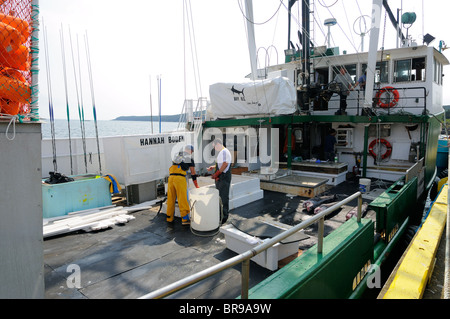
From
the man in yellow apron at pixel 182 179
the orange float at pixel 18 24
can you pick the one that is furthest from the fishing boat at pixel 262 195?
the orange float at pixel 18 24

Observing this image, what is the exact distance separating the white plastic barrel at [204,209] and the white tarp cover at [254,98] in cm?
575

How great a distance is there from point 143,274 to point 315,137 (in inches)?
413

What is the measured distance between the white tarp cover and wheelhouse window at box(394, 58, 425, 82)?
4.52m

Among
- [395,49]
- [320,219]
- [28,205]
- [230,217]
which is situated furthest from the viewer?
[395,49]

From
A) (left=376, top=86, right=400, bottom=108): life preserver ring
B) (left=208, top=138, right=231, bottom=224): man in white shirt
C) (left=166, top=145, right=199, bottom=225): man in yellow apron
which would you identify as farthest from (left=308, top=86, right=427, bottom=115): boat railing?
(left=166, top=145, right=199, bottom=225): man in yellow apron

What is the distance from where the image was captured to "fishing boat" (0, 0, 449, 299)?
273 cm

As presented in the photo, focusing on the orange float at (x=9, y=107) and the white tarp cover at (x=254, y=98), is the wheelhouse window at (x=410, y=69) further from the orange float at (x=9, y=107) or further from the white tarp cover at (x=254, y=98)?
the orange float at (x=9, y=107)

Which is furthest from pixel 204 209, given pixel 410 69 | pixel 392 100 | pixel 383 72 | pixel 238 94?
pixel 410 69

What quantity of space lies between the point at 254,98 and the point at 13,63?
9511 millimetres

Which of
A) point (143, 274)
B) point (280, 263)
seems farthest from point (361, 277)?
point (143, 274)

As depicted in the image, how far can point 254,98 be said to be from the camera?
36.9 feet

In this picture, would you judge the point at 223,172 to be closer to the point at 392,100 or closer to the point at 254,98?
the point at 254,98

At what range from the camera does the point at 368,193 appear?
30.1ft
